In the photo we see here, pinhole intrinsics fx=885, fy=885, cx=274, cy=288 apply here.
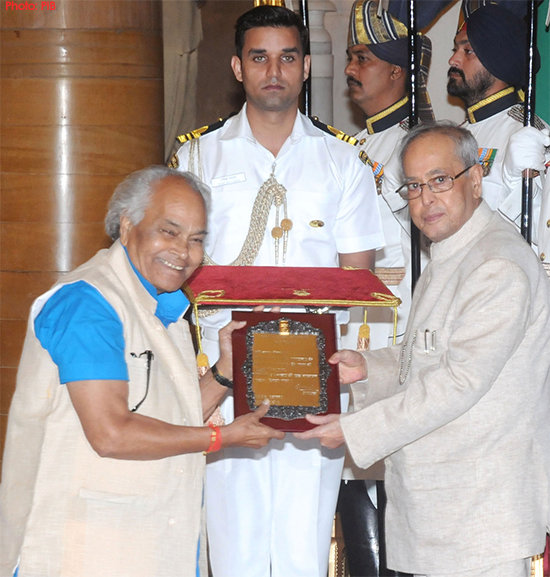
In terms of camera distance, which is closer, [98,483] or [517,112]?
[98,483]

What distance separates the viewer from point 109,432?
2.23m

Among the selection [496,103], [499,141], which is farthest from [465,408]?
[496,103]

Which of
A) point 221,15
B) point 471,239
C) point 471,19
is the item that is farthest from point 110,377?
point 221,15

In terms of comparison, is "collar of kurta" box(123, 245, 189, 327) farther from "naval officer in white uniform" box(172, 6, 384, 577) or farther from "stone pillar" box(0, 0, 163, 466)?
"stone pillar" box(0, 0, 163, 466)

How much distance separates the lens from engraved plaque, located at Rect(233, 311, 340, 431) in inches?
107

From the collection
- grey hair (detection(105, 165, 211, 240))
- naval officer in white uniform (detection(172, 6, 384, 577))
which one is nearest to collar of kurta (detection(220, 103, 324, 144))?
naval officer in white uniform (detection(172, 6, 384, 577))

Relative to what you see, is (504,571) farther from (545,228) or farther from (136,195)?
(545,228)

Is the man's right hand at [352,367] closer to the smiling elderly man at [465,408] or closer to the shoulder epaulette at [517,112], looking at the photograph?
the smiling elderly man at [465,408]

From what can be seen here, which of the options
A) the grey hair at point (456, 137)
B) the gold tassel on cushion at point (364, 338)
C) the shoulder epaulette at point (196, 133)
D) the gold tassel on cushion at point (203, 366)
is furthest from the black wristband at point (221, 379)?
the shoulder epaulette at point (196, 133)

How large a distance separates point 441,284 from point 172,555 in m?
1.11

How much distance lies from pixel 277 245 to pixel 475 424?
1.20 meters

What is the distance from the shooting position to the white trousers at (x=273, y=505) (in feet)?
10.8

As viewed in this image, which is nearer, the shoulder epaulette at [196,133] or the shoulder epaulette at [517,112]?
the shoulder epaulette at [196,133]

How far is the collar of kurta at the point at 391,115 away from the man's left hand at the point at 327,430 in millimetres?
2892
